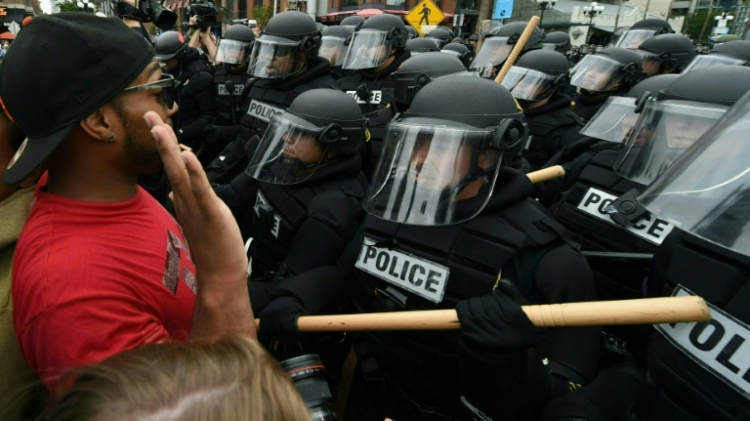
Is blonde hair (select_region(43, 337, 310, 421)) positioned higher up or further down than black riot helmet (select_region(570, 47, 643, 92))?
further down

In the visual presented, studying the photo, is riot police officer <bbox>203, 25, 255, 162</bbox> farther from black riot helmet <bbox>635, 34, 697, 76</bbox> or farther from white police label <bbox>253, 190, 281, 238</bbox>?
black riot helmet <bbox>635, 34, 697, 76</bbox>

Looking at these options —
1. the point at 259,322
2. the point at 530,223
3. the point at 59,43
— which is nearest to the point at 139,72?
the point at 59,43

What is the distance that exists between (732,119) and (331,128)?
1.98 meters

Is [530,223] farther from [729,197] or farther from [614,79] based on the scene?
[614,79]

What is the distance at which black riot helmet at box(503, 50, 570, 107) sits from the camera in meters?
4.54

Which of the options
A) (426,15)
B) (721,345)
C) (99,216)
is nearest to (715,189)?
(721,345)

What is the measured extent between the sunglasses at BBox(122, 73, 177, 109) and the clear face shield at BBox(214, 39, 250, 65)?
17.6 ft

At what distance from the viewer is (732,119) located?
50.1 inches

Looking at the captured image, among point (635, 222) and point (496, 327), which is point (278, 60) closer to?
point (635, 222)

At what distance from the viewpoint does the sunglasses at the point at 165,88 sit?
1398 mm

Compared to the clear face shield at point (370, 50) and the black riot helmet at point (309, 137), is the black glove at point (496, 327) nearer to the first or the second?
the black riot helmet at point (309, 137)

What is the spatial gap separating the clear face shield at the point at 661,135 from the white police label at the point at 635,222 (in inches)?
7.5

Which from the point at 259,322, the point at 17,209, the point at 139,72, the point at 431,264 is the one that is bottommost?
the point at 259,322

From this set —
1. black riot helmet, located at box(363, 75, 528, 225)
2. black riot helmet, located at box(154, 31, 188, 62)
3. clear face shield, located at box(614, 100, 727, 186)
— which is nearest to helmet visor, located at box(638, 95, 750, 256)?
black riot helmet, located at box(363, 75, 528, 225)
